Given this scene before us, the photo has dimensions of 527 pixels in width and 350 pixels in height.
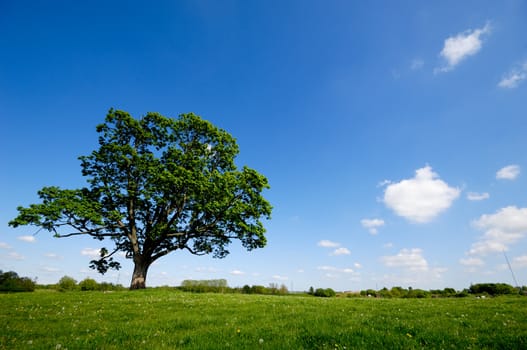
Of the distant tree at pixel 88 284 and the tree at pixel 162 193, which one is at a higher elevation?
the tree at pixel 162 193

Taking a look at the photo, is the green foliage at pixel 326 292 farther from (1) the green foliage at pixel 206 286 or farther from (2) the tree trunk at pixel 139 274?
(2) the tree trunk at pixel 139 274

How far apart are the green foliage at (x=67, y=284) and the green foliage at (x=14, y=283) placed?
2920mm

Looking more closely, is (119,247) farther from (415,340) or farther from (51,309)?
(415,340)

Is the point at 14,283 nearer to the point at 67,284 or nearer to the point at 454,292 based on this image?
the point at 67,284

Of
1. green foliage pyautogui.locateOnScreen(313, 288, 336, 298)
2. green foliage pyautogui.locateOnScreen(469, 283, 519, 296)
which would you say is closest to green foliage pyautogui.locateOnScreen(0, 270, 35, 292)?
green foliage pyautogui.locateOnScreen(313, 288, 336, 298)

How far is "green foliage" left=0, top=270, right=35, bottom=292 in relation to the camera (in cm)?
2720

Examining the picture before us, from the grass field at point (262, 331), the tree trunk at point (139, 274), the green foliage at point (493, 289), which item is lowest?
the grass field at point (262, 331)

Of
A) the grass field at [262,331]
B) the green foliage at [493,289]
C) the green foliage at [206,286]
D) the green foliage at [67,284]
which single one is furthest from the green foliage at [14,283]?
the green foliage at [493,289]

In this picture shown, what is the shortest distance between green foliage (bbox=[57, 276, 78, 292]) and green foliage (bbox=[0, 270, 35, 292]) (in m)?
2.92

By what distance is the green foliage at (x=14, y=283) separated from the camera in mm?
27203

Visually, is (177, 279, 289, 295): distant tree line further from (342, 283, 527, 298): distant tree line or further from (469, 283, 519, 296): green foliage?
(469, 283, 519, 296): green foliage

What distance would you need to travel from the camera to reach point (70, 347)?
609cm

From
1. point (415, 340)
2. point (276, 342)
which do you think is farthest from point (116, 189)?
point (415, 340)

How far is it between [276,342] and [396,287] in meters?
31.7
